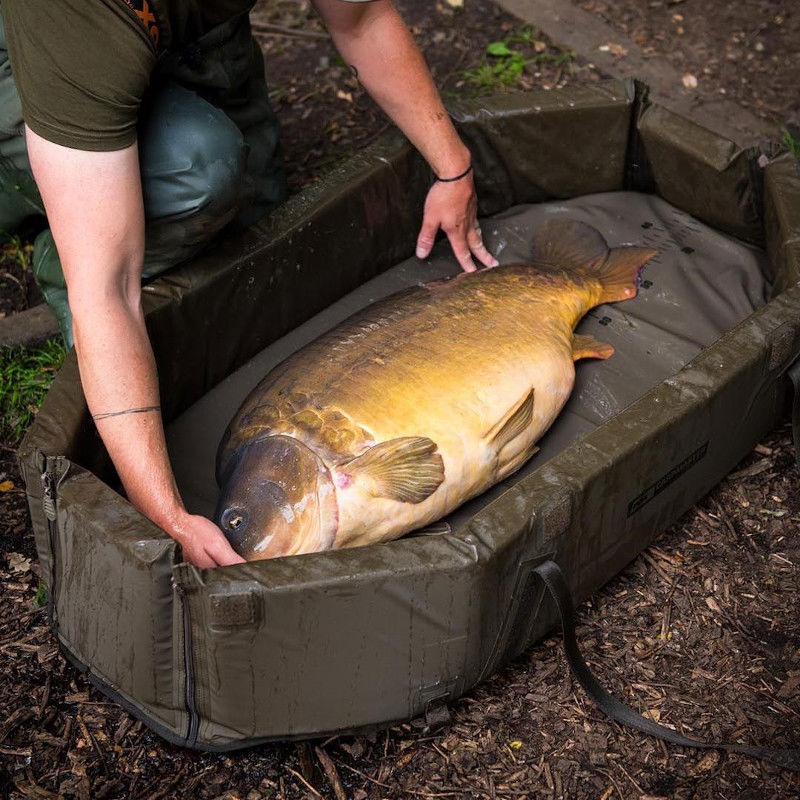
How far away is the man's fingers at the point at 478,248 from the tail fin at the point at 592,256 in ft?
0.48

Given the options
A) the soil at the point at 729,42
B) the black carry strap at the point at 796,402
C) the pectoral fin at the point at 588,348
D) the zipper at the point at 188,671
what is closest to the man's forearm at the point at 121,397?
the zipper at the point at 188,671

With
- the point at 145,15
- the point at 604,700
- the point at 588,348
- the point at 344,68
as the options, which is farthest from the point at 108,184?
the point at 344,68

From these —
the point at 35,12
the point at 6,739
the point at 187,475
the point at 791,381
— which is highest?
the point at 35,12

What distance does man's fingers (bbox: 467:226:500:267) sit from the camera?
3.47m

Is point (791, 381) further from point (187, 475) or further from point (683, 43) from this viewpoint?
point (683, 43)

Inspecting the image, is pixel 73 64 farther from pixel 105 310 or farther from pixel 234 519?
pixel 234 519

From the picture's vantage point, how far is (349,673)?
2.26 meters

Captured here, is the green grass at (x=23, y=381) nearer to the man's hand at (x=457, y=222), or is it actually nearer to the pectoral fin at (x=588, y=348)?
the man's hand at (x=457, y=222)

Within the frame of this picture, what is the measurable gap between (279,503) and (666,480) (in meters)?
0.97

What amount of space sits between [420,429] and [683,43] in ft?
10.4

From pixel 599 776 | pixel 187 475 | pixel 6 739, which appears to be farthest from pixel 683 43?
pixel 6 739

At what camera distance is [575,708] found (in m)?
2.56

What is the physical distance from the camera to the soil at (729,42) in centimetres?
473

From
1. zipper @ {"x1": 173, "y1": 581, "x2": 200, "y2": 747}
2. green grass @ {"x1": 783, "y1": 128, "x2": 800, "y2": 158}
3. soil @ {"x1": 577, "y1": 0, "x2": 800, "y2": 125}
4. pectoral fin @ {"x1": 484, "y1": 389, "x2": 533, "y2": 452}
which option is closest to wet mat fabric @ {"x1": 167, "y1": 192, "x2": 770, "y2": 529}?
pectoral fin @ {"x1": 484, "y1": 389, "x2": 533, "y2": 452}
